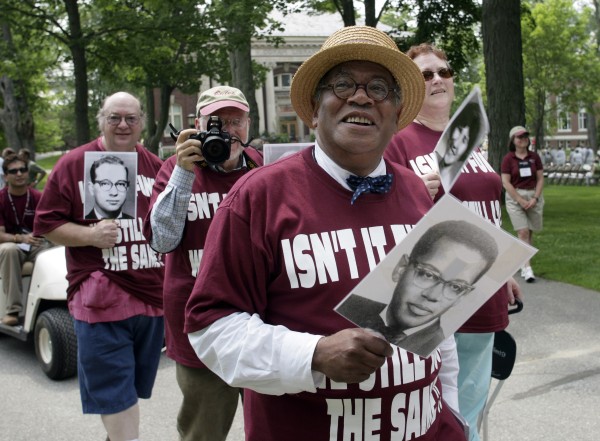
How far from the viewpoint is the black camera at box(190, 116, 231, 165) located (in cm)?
305

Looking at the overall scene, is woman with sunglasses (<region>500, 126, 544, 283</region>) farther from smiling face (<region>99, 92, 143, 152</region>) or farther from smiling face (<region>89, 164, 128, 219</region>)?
smiling face (<region>89, 164, 128, 219</region>)

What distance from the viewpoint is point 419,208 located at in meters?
2.16

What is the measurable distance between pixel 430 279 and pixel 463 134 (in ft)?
1.07

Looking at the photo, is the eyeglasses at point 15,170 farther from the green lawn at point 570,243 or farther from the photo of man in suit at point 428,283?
the photo of man in suit at point 428,283

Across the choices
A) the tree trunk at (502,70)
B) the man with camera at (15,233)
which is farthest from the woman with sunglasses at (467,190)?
the tree trunk at (502,70)

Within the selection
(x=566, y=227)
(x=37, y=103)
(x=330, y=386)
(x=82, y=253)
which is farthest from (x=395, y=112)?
(x=37, y=103)

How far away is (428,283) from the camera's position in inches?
63.8

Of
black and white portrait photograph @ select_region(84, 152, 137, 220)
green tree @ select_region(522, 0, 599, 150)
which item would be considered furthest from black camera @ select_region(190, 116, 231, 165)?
green tree @ select_region(522, 0, 599, 150)

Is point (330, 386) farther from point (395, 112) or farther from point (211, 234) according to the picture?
point (395, 112)

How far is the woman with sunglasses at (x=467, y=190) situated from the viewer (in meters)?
3.30

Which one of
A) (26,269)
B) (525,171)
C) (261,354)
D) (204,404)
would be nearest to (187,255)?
(204,404)

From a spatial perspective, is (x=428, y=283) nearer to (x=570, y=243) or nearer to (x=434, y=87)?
(x=434, y=87)

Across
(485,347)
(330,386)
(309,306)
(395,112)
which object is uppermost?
(395,112)

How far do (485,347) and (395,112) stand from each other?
165 centimetres
